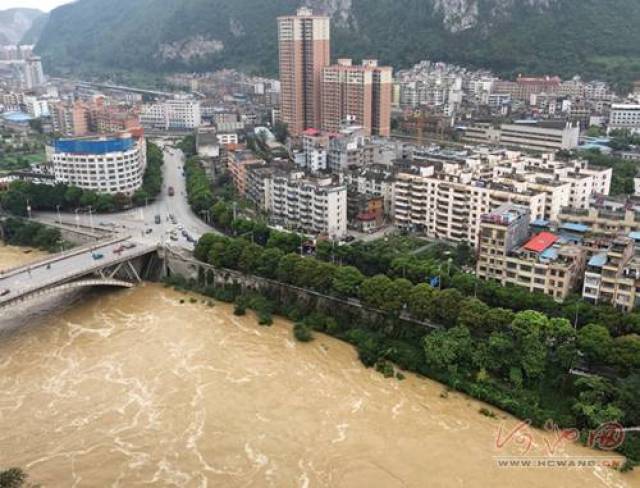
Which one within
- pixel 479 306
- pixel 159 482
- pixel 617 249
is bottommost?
pixel 159 482

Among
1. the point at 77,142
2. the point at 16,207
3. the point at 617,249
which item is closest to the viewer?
the point at 617,249

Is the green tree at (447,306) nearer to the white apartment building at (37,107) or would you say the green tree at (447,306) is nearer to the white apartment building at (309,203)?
the white apartment building at (309,203)

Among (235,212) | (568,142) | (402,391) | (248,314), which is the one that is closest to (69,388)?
A: (248,314)

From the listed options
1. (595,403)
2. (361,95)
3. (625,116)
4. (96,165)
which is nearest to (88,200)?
(96,165)

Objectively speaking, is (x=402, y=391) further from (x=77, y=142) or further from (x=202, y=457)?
(x=77, y=142)

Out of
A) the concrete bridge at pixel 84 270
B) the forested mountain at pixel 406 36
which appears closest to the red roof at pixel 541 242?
the concrete bridge at pixel 84 270

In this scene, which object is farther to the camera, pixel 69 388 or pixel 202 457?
pixel 69 388

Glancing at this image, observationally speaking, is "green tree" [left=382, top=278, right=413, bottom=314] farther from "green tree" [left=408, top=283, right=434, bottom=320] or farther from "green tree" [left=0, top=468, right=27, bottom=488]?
"green tree" [left=0, top=468, right=27, bottom=488]
